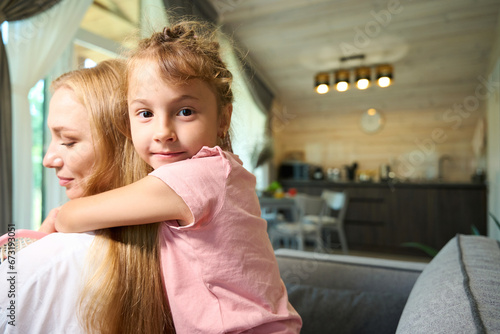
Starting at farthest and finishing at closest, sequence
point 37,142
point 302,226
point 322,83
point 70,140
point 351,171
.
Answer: point 351,171
point 322,83
point 302,226
point 37,142
point 70,140

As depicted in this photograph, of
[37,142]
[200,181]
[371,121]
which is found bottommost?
[200,181]

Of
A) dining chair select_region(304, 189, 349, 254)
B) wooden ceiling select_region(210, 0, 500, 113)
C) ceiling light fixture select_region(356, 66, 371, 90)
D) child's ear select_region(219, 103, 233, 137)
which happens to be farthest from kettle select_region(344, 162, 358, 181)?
child's ear select_region(219, 103, 233, 137)

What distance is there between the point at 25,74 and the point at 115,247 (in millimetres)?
1782

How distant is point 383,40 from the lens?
363 cm

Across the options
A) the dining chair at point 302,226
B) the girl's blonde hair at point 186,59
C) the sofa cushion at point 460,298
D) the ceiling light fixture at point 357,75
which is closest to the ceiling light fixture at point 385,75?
the ceiling light fixture at point 357,75

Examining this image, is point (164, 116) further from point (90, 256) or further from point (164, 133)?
point (90, 256)

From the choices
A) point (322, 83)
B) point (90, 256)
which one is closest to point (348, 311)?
point (90, 256)

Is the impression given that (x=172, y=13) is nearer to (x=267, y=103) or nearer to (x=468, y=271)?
(x=468, y=271)

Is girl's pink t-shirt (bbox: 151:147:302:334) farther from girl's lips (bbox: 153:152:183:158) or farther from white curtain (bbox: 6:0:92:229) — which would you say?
white curtain (bbox: 6:0:92:229)

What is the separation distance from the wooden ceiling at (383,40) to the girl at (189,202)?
2869mm

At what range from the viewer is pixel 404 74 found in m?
4.12

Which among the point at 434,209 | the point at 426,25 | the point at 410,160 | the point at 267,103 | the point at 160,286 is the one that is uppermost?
the point at 426,25

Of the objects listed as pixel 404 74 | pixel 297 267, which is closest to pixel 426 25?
pixel 404 74

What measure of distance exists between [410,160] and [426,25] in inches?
76.7
